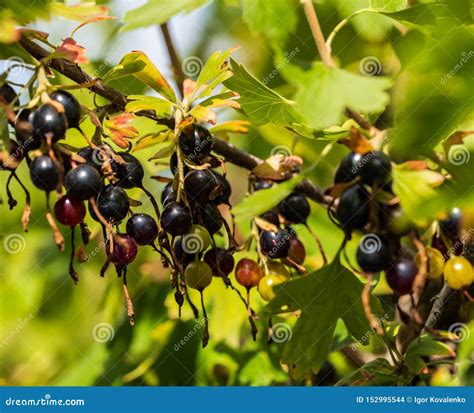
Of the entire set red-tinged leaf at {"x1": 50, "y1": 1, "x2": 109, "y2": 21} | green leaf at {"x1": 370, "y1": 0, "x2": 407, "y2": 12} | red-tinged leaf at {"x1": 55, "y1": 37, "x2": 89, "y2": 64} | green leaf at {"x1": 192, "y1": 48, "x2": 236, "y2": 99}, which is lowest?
green leaf at {"x1": 192, "y1": 48, "x2": 236, "y2": 99}

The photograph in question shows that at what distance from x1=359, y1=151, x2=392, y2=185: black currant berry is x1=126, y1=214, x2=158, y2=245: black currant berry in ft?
1.02

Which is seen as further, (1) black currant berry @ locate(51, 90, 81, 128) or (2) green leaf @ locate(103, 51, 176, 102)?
(2) green leaf @ locate(103, 51, 176, 102)

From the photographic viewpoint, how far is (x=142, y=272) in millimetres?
1741

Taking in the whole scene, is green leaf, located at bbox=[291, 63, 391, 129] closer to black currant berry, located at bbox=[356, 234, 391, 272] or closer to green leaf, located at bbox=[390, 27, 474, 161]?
green leaf, located at bbox=[390, 27, 474, 161]

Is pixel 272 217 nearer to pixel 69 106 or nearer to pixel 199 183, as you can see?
pixel 199 183

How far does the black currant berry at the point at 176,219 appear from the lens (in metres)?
1.10

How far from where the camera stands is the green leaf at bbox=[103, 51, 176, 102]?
110cm

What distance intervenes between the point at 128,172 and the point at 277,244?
323 mm

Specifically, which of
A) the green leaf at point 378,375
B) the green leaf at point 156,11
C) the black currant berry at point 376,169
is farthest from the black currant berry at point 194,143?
the green leaf at point 378,375

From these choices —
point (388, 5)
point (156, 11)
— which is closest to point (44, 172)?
point (156, 11)

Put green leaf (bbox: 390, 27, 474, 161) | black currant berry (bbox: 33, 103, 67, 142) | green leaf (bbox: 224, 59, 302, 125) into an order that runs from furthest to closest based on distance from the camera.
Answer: green leaf (bbox: 224, 59, 302, 125)
green leaf (bbox: 390, 27, 474, 161)
black currant berry (bbox: 33, 103, 67, 142)

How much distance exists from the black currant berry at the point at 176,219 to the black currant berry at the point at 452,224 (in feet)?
1.41

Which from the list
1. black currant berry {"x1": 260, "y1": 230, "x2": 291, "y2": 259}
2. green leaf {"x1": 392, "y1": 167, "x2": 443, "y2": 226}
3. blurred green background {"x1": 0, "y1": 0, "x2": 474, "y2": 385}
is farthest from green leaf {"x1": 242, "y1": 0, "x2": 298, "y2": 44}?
green leaf {"x1": 392, "y1": 167, "x2": 443, "y2": 226}

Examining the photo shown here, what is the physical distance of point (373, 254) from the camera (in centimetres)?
109
